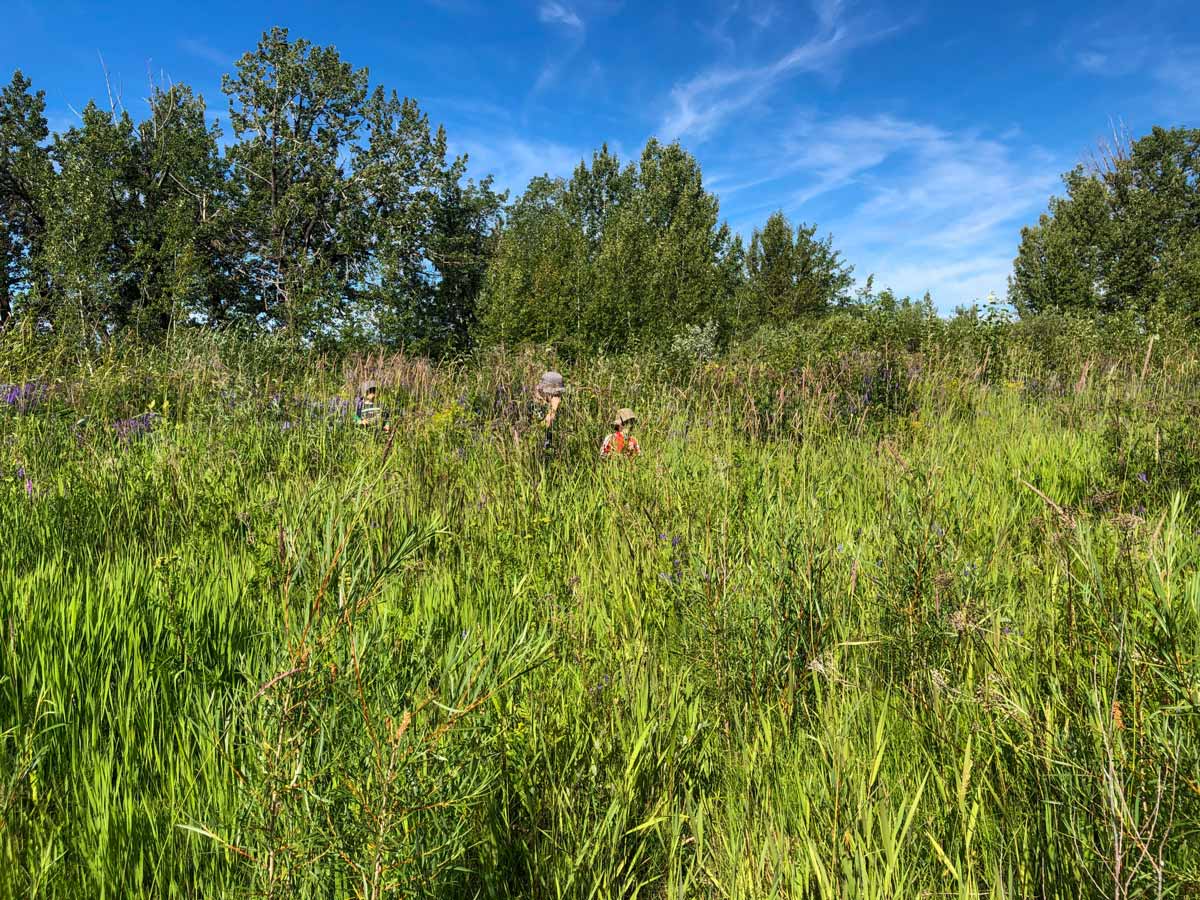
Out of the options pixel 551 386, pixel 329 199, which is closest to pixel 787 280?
pixel 329 199

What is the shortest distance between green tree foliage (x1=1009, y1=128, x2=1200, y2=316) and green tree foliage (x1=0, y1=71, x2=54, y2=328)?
4629 cm

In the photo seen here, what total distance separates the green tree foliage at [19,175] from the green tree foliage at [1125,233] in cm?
4629

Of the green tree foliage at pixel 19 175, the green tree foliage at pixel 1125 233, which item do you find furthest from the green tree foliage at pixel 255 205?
the green tree foliage at pixel 1125 233

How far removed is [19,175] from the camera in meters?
25.2

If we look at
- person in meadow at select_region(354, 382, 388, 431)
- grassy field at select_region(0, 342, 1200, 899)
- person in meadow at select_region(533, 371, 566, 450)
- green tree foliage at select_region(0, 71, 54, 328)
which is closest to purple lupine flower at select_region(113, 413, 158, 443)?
grassy field at select_region(0, 342, 1200, 899)

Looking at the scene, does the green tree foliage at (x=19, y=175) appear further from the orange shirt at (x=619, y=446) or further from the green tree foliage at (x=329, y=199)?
the orange shirt at (x=619, y=446)

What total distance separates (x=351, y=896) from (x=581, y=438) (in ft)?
14.4

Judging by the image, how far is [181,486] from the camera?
347cm

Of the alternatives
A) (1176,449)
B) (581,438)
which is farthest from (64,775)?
(1176,449)

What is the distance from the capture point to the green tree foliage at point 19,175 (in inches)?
977

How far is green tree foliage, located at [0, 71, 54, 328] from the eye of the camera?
24812 millimetres

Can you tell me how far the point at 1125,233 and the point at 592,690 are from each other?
45.7 metres

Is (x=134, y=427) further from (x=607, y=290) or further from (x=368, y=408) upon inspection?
(x=607, y=290)

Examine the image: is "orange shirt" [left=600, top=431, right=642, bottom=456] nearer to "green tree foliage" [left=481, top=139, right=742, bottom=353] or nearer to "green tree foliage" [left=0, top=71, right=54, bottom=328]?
"green tree foliage" [left=481, top=139, right=742, bottom=353]
